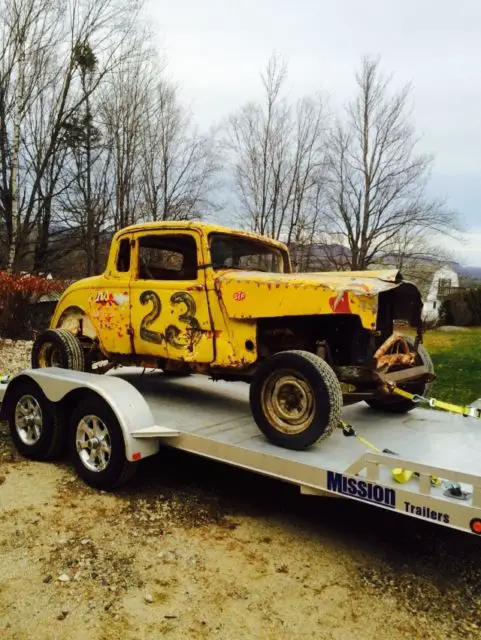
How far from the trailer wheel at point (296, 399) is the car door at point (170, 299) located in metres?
0.86

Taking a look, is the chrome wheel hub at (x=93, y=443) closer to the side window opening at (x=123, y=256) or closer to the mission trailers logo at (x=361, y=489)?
the side window opening at (x=123, y=256)

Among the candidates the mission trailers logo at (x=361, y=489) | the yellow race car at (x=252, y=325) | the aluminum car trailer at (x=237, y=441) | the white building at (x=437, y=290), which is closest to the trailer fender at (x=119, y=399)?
the aluminum car trailer at (x=237, y=441)

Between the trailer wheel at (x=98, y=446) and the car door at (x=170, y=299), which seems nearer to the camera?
the trailer wheel at (x=98, y=446)

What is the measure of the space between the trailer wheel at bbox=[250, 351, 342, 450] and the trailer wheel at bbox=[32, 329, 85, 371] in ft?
7.75

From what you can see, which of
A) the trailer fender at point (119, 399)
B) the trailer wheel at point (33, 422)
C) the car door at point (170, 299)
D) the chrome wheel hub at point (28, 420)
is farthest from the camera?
the chrome wheel hub at point (28, 420)

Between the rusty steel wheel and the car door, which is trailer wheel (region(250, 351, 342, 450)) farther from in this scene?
the car door

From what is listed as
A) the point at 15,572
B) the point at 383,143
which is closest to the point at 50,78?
the point at 383,143

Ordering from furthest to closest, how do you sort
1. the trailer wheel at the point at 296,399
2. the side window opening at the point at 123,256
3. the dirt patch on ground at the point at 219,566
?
1. the side window opening at the point at 123,256
2. the trailer wheel at the point at 296,399
3. the dirt patch on ground at the point at 219,566

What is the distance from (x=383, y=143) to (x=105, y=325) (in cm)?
2190

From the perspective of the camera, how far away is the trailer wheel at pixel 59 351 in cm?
552

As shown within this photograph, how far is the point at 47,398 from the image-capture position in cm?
488

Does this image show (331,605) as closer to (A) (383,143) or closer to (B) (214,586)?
(B) (214,586)

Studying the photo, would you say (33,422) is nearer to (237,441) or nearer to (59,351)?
(59,351)

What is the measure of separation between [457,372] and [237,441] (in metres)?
7.67
